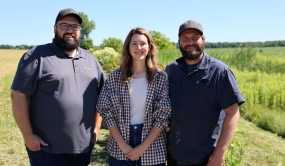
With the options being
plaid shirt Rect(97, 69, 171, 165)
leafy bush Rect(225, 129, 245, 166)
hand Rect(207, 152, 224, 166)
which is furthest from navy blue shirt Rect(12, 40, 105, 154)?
leafy bush Rect(225, 129, 245, 166)

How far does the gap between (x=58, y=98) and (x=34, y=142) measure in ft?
1.49

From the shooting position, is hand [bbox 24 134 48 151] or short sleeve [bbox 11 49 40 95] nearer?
short sleeve [bbox 11 49 40 95]

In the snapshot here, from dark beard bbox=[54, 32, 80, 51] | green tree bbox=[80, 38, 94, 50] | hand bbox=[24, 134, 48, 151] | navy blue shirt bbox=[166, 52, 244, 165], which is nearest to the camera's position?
navy blue shirt bbox=[166, 52, 244, 165]

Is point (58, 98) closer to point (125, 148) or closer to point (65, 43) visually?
point (65, 43)

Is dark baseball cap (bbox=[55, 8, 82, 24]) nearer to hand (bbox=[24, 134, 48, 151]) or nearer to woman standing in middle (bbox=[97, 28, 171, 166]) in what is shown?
woman standing in middle (bbox=[97, 28, 171, 166])

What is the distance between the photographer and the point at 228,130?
2783 millimetres

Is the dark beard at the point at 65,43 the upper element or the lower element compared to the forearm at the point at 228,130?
upper

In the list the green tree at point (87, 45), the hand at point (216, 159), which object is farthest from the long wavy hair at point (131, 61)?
the green tree at point (87, 45)

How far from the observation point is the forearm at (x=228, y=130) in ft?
9.09

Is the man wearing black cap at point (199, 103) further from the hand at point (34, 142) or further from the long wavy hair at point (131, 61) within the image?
the hand at point (34, 142)

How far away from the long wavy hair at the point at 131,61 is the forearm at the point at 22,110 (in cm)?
90

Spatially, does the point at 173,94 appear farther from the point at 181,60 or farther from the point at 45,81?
the point at 45,81

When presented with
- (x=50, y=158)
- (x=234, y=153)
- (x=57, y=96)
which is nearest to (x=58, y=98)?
(x=57, y=96)

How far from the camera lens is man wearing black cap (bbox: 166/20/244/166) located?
9.04 feet
